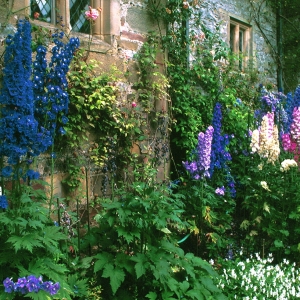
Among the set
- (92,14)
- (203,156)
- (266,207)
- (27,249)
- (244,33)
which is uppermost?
(244,33)

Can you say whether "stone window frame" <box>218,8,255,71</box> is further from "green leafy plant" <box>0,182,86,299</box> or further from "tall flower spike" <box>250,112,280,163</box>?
"green leafy plant" <box>0,182,86,299</box>

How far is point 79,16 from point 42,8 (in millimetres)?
549

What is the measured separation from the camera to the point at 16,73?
273 centimetres

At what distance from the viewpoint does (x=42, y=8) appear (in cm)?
440

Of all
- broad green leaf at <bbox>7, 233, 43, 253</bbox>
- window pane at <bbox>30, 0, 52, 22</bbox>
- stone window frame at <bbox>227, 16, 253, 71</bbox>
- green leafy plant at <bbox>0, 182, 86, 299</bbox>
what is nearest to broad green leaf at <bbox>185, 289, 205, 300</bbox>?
green leafy plant at <bbox>0, 182, 86, 299</bbox>

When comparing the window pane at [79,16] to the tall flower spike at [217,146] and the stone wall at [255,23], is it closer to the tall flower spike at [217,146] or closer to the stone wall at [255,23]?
the tall flower spike at [217,146]

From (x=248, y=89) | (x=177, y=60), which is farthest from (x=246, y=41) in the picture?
(x=177, y=60)

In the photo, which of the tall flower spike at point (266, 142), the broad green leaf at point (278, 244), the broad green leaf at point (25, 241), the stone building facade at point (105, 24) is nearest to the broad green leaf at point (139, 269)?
the broad green leaf at point (25, 241)

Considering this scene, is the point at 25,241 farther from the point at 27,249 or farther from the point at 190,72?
the point at 190,72

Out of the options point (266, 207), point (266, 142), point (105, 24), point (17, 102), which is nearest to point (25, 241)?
point (17, 102)

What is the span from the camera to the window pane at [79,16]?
188 inches

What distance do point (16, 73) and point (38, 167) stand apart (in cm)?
142

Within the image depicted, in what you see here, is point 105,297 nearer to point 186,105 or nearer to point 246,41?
point 186,105

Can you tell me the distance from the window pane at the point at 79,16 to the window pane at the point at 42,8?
0.37 m
